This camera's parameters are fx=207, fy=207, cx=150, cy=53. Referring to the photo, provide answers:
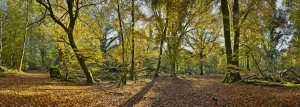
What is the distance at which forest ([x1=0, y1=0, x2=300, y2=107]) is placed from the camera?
9.59 metres

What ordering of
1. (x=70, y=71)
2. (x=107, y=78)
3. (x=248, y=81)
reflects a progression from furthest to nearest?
(x=107, y=78) → (x=70, y=71) → (x=248, y=81)

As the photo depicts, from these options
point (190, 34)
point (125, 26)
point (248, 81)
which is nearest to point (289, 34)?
point (190, 34)

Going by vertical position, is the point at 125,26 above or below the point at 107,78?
above

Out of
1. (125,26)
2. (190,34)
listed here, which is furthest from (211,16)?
(125,26)

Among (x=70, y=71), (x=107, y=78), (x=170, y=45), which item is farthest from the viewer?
(x=170, y=45)

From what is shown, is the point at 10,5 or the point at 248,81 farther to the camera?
the point at 10,5

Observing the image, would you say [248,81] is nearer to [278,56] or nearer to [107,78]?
[107,78]

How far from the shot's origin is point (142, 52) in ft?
75.4

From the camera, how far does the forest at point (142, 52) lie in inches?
378

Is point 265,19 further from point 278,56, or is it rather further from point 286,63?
point 278,56

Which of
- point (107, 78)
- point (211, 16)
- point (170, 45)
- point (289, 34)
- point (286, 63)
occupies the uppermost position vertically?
point (211, 16)

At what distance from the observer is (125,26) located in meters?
17.6

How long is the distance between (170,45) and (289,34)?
56.7 feet

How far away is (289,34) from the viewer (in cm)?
2862
